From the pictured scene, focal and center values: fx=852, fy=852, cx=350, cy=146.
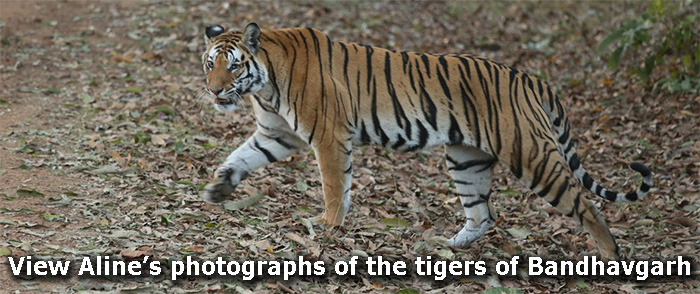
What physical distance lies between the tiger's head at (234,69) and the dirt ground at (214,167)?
31.3 inches

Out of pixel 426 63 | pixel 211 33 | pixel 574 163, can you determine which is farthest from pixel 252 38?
pixel 574 163

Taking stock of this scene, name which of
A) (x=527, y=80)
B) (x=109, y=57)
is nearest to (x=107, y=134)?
(x=109, y=57)

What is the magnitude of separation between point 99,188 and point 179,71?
3853 mm

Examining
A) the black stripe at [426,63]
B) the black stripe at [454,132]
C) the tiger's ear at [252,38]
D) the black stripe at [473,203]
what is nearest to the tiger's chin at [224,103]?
the tiger's ear at [252,38]

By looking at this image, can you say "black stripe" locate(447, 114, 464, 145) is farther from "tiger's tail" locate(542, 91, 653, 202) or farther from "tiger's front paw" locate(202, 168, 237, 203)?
"tiger's front paw" locate(202, 168, 237, 203)

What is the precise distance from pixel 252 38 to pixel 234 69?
0.76 feet

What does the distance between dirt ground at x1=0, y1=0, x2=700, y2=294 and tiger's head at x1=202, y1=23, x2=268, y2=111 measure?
0.80m

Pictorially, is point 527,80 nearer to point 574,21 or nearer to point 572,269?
point 572,269

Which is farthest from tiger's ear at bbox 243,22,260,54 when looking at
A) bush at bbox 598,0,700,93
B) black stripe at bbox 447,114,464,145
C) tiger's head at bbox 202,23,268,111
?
bush at bbox 598,0,700,93

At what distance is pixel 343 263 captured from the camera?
16.0 ft

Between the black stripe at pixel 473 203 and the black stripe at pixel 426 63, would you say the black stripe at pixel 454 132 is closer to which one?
the black stripe at pixel 426 63

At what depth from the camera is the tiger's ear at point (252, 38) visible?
5.34m

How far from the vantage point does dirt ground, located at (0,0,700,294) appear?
16.1 feet

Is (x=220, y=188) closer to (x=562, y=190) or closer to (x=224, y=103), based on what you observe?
(x=224, y=103)
